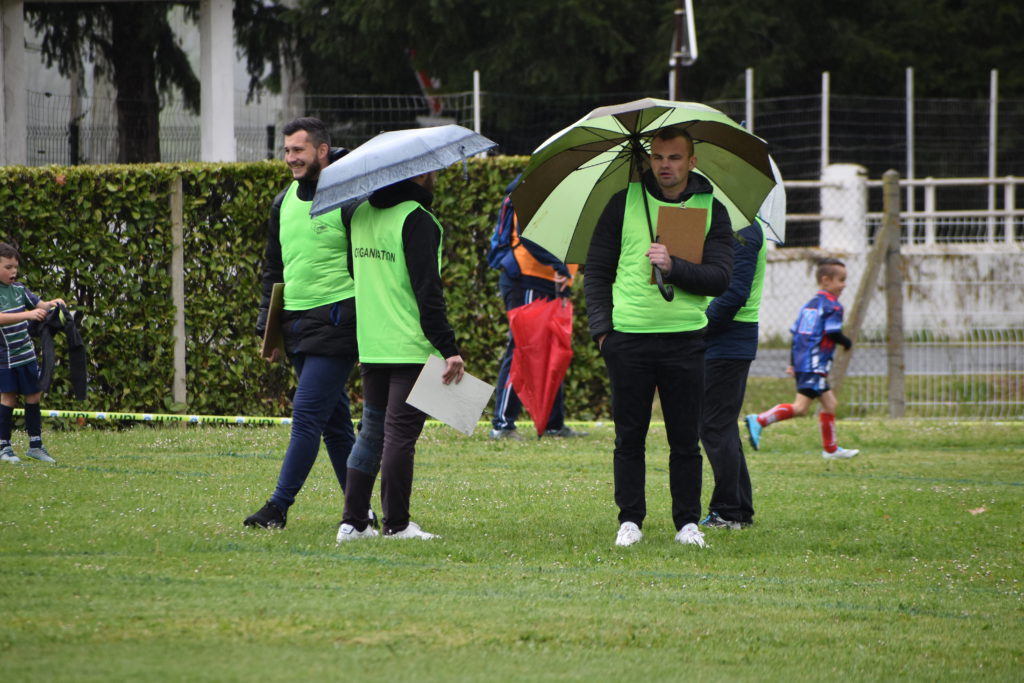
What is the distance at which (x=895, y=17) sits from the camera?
26703mm

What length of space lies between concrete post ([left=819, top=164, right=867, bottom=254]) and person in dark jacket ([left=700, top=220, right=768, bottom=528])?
13.0 metres

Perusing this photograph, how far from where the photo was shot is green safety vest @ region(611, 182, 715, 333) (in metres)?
6.29

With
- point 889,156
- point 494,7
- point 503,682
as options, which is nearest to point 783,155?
point 889,156

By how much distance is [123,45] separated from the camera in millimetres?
20766

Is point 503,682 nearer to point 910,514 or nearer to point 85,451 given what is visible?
point 910,514

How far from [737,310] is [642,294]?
889mm

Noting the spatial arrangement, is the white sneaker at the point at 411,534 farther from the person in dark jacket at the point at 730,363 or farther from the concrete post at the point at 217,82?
the concrete post at the point at 217,82

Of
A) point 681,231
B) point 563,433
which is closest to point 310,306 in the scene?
point 681,231

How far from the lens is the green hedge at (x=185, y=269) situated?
447 inches

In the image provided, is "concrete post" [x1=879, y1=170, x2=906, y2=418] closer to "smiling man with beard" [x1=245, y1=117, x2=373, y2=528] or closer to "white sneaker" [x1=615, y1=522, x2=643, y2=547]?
"white sneaker" [x1=615, y1=522, x2=643, y2=547]

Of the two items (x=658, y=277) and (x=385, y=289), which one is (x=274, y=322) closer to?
(x=385, y=289)

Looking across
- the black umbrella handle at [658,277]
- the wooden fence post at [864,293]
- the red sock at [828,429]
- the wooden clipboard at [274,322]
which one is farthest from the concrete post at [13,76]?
the black umbrella handle at [658,277]

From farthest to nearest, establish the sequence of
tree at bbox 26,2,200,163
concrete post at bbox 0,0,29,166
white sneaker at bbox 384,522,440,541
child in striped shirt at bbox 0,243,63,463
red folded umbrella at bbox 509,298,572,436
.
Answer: tree at bbox 26,2,200,163, concrete post at bbox 0,0,29,166, red folded umbrella at bbox 509,298,572,436, child in striped shirt at bbox 0,243,63,463, white sneaker at bbox 384,522,440,541

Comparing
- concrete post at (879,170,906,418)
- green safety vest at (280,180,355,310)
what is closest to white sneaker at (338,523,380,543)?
green safety vest at (280,180,355,310)
